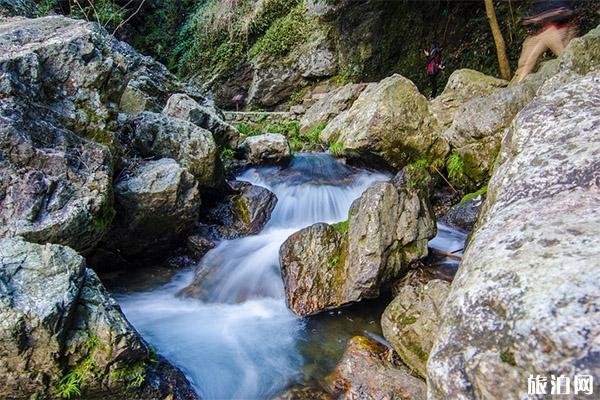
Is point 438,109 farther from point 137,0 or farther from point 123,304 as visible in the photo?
point 137,0

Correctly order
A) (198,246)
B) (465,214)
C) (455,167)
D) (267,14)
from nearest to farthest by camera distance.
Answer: (198,246)
(465,214)
(455,167)
(267,14)

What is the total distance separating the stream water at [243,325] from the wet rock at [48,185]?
1.15 m

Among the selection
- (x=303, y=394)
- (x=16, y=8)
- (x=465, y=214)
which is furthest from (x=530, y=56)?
(x=16, y=8)

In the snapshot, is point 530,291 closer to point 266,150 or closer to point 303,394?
point 303,394

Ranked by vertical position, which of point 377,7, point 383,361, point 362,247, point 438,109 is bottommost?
point 383,361

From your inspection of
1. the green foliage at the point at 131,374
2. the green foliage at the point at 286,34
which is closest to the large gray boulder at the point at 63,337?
the green foliage at the point at 131,374

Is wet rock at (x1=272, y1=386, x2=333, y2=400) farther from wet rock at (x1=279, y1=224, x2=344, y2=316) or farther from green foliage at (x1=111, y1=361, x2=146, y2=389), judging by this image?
green foliage at (x1=111, y1=361, x2=146, y2=389)

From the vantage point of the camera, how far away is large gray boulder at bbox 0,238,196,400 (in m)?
2.79

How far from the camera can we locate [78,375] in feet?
9.60

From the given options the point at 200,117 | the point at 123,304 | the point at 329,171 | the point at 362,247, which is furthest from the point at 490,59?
the point at 123,304

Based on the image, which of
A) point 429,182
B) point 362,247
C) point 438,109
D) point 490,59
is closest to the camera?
point 362,247

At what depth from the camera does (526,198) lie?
2.37 meters

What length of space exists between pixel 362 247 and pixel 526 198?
7.54 feet

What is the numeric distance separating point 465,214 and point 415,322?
3.21 metres
